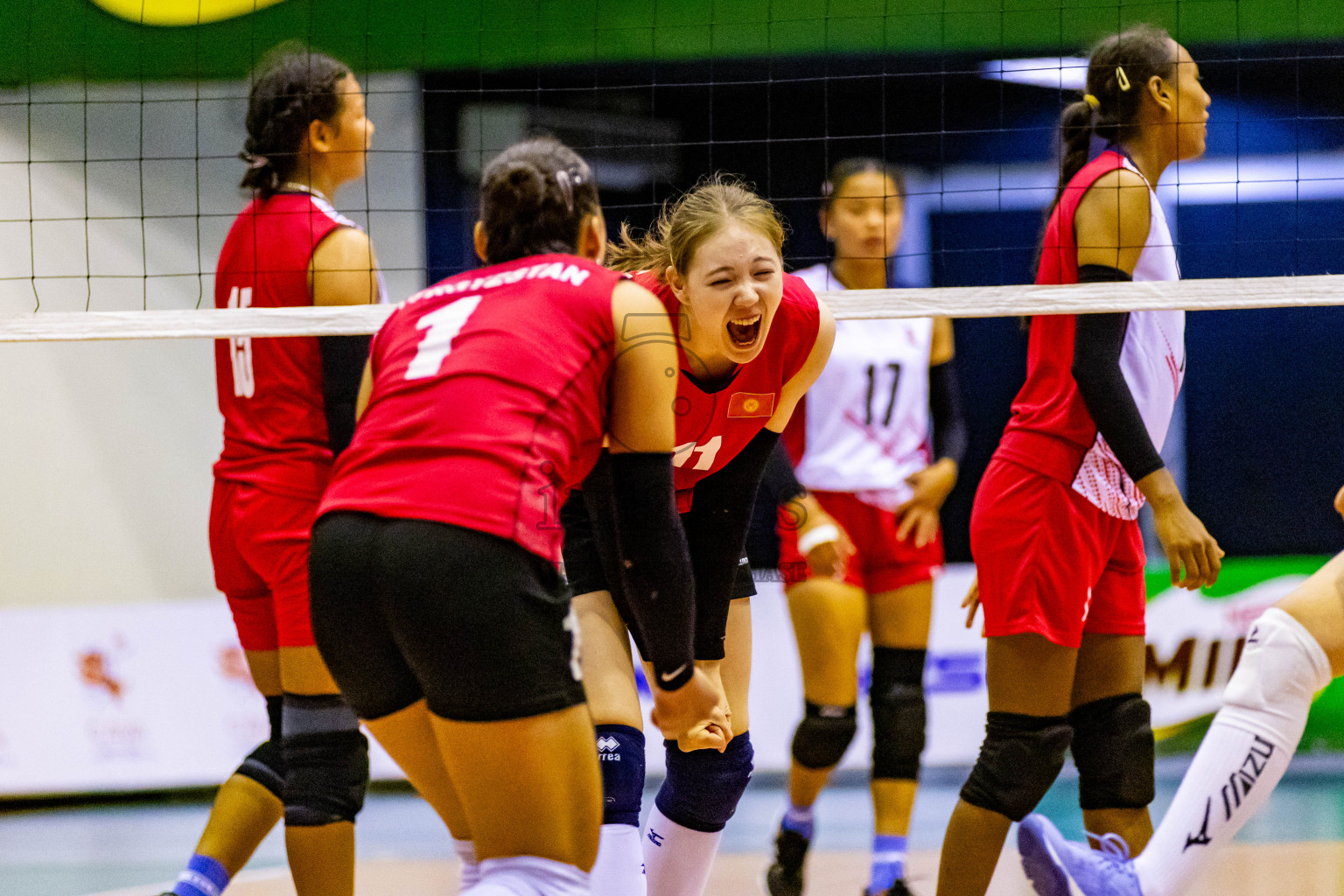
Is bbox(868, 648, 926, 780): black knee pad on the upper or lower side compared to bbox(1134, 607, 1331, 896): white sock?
lower

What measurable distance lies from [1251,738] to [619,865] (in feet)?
4.15

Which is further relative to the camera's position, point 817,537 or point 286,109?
point 817,537

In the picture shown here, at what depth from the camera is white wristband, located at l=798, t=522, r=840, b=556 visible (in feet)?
11.9

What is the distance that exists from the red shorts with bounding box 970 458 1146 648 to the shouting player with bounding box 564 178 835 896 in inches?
22.8

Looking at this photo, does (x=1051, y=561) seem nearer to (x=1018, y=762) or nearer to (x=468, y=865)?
(x=1018, y=762)

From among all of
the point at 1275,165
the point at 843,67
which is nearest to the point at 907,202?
the point at 843,67

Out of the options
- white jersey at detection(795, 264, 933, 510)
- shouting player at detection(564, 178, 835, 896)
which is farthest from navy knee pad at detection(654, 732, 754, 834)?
white jersey at detection(795, 264, 933, 510)

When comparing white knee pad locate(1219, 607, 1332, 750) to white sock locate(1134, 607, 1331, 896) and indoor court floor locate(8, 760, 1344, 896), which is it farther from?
indoor court floor locate(8, 760, 1344, 896)

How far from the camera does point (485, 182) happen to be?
2.25 m

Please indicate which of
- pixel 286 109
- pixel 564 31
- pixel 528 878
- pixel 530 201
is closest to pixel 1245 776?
pixel 528 878

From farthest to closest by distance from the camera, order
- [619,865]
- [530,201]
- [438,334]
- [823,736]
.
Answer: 1. [823,736]
2. [619,865]
3. [530,201]
4. [438,334]

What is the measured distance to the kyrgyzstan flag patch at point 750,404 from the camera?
8.74 ft

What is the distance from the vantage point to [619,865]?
2.46 m

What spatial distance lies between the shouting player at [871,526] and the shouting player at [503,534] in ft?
4.94
